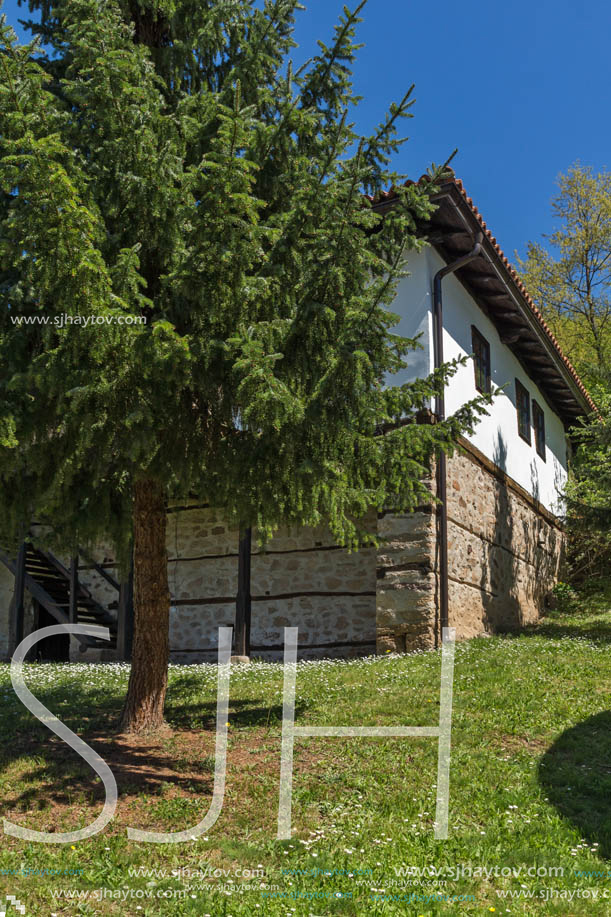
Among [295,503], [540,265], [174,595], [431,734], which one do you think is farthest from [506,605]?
[540,265]

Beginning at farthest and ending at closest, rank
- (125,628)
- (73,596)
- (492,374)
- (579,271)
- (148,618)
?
(579,271)
(492,374)
(73,596)
(125,628)
(148,618)

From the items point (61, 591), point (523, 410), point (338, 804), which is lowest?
point (338, 804)

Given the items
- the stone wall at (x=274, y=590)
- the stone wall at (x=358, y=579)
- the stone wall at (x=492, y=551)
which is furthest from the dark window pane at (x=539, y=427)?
the stone wall at (x=274, y=590)

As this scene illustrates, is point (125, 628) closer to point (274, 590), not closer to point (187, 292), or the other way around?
point (274, 590)

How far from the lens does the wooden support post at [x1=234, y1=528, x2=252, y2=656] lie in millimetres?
11438

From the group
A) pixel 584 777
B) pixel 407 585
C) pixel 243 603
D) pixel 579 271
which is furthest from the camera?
pixel 579 271

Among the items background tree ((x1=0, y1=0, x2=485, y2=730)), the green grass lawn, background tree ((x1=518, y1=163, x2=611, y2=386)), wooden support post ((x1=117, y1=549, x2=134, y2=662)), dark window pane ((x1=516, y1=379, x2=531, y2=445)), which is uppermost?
background tree ((x1=518, y1=163, x2=611, y2=386))

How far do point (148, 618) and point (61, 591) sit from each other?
921cm

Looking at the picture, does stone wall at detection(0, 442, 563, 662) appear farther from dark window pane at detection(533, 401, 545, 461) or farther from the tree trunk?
the tree trunk

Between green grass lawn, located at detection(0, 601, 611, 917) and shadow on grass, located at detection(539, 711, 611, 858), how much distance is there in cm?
2

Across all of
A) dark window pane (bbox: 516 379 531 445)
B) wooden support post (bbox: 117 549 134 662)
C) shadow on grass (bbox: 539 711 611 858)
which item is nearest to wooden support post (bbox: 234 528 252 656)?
wooden support post (bbox: 117 549 134 662)

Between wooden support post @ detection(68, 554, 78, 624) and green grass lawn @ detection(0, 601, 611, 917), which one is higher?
wooden support post @ detection(68, 554, 78, 624)

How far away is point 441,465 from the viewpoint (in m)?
11.0

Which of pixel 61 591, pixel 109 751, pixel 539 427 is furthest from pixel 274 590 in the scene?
pixel 539 427
